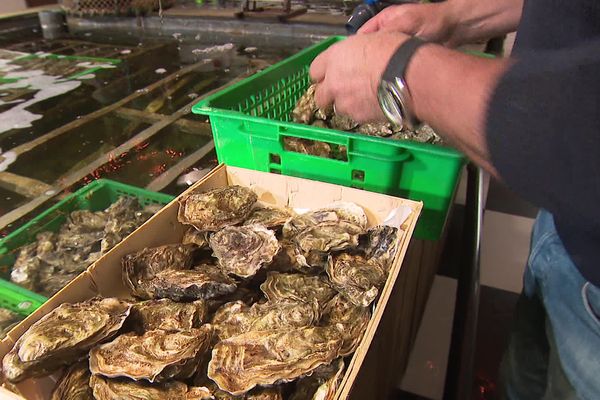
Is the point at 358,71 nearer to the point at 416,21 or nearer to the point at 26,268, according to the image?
the point at 416,21

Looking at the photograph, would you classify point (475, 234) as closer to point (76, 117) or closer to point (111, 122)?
point (111, 122)

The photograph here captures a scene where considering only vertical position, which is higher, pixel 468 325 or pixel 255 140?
pixel 255 140

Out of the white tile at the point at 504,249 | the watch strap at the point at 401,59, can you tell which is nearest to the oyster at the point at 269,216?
the watch strap at the point at 401,59

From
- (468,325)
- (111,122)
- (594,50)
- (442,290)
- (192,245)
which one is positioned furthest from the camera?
(111,122)

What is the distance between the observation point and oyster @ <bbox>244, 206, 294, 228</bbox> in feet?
3.08

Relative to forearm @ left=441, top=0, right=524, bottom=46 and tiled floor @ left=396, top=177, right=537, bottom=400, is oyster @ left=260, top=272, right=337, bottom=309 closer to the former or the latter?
tiled floor @ left=396, top=177, right=537, bottom=400

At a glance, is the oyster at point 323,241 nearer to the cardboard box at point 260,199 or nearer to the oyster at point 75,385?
the cardboard box at point 260,199

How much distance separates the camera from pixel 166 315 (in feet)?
2.48

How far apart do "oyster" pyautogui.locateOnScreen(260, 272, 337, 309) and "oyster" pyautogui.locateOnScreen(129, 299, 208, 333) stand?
13 cm

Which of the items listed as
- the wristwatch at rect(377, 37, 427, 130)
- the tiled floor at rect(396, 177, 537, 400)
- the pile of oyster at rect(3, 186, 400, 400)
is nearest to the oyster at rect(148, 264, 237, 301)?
the pile of oyster at rect(3, 186, 400, 400)

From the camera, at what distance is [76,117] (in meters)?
2.00

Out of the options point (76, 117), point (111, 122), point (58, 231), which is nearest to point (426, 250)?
point (58, 231)

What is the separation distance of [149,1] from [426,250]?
3248mm

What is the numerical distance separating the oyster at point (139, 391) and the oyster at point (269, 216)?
373 millimetres
